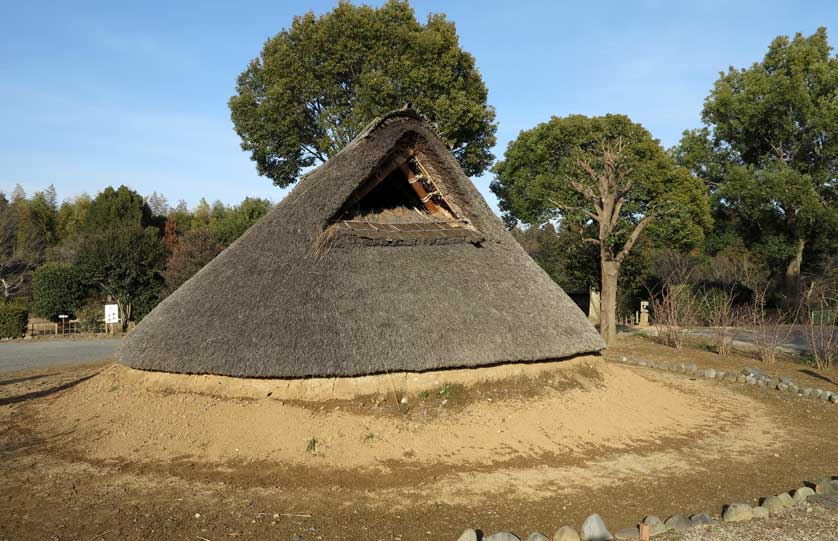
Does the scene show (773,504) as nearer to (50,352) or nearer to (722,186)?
(50,352)

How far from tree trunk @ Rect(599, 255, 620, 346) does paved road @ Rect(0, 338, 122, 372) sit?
16.6m

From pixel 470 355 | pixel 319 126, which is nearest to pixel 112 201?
pixel 319 126

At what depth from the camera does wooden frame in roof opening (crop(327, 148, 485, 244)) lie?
1093 cm

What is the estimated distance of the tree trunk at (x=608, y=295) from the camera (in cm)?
2014

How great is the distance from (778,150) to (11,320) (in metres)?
41.3

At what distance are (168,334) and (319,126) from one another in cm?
1942

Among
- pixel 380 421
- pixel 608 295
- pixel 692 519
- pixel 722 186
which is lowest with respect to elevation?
pixel 692 519

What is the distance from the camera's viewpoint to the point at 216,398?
9312 mm

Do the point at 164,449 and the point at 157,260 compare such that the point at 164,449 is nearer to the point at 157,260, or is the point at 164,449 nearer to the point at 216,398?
the point at 216,398

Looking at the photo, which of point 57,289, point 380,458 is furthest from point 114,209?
point 380,458

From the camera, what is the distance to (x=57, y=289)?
1233 inches

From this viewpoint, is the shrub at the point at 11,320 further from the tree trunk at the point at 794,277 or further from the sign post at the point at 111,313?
the tree trunk at the point at 794,277

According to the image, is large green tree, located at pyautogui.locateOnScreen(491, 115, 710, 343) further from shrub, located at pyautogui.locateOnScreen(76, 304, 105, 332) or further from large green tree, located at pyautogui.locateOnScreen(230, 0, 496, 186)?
shrub, located at pyautogui.locateOnScreen(76, 304, 105, 332)

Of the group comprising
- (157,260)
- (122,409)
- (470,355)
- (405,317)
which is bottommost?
(122,409)
